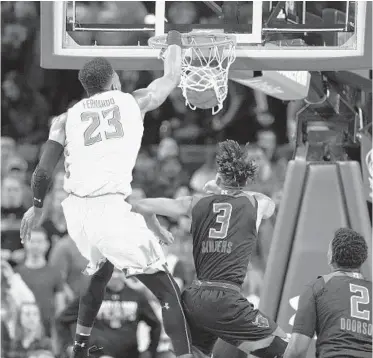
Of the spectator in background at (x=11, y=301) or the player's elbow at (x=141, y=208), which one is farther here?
the spectator in background at (x=11, y=301)

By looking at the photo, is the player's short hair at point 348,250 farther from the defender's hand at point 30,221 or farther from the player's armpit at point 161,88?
the defender's hand at point 30,221

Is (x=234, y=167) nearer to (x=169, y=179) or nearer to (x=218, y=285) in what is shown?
(x=218, y=285)

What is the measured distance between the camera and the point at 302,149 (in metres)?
→ 8.49

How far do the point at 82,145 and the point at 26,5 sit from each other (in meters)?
7.23

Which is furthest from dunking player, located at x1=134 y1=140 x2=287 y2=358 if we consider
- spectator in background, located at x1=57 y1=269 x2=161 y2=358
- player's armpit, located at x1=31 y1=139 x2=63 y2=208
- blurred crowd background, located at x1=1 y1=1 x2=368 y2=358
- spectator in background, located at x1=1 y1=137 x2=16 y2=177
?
spectator in background, located at x1=1 y1=137 x2=16 y2=177

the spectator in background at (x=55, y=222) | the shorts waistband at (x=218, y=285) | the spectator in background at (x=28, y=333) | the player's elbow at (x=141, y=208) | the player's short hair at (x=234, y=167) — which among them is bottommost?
the spectator in background at (x=28, y=333)

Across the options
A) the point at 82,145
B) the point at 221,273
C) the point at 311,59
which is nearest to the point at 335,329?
the point at 221,273

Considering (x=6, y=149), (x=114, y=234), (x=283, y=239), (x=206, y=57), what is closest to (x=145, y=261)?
(x=114, y=234)

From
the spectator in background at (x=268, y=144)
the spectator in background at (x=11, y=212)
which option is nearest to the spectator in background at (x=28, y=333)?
the spectator in background at (x=11, y=212)

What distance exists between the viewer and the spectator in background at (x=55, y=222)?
1059 centimetres

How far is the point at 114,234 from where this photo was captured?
562 cm

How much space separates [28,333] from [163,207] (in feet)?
14.4

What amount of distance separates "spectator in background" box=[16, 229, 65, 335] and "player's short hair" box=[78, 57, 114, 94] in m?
4.00

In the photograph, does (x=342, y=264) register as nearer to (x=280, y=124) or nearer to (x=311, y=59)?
(x=311, y=59)
